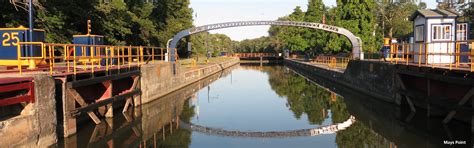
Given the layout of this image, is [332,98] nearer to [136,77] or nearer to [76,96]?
[136,77]

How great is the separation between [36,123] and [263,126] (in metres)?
8.35

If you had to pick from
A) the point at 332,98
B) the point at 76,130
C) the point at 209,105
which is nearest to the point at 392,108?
→ the point at 332,98

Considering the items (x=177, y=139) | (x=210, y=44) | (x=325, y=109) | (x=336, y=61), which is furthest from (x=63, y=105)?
(x=210, y=44)

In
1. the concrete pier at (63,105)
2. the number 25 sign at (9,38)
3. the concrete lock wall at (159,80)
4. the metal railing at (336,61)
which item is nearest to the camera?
the concrete pier at (63,105)

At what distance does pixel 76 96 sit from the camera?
1317 cm

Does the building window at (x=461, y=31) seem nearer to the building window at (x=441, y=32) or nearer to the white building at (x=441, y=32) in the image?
the white building at (x=441, y=32)

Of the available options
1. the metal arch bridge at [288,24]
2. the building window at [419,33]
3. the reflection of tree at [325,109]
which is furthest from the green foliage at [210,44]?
the building window at [419,33]

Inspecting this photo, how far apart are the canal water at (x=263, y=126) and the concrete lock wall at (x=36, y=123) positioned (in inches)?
38.5

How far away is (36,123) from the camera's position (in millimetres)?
10773

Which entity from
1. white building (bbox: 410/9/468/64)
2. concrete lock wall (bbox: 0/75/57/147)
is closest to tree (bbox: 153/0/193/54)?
white building (bbox: 410/9/468/64)

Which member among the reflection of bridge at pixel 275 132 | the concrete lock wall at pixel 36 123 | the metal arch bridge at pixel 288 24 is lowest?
the reflection of bridge at pixel 275 132

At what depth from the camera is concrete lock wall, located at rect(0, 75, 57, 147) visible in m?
9.69

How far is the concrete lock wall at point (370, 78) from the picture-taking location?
20.5m

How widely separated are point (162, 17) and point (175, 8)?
3.49 m
